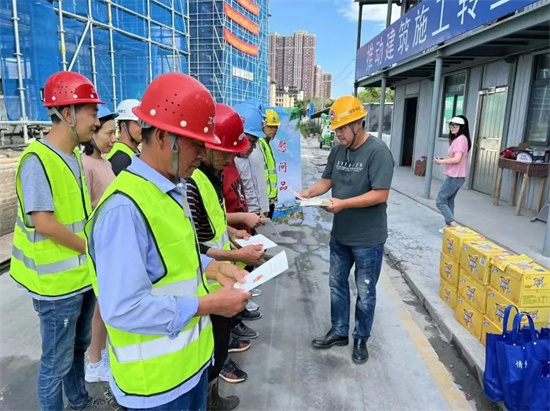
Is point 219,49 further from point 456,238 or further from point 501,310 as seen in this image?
point 501,310

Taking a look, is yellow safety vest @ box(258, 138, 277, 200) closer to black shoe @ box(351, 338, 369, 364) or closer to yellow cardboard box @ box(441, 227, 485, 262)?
yellow cardboard box @ box(441, 227, 485, 262)

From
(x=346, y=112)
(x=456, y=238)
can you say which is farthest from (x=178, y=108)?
(x=456, y=238)

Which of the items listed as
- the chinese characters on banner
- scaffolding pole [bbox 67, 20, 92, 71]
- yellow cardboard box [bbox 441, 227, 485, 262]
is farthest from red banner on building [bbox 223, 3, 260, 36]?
yellow cardboard box [bbox 441, 227, 485, 262]

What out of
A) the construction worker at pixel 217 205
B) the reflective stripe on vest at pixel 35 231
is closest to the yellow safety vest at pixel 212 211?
the construction worker at pixel 217 205

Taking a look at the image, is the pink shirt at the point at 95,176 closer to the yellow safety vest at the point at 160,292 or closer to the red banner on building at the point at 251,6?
the yellow safety vest at the point at 160,292

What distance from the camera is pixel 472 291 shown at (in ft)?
11.4

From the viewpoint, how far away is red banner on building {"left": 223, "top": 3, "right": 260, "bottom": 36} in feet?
85.3

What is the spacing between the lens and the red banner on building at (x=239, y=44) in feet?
86.8

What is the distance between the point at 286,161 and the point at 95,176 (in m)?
5.18

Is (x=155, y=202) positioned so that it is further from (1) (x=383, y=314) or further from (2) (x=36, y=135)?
(2) (x=36, y=135)

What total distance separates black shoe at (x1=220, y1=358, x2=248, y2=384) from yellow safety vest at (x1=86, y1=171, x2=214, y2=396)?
158 centimetres

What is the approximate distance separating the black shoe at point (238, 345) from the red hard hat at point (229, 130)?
1847mm

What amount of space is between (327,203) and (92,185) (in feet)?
5.52

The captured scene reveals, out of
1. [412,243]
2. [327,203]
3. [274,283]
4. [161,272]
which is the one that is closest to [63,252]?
[161,272]
